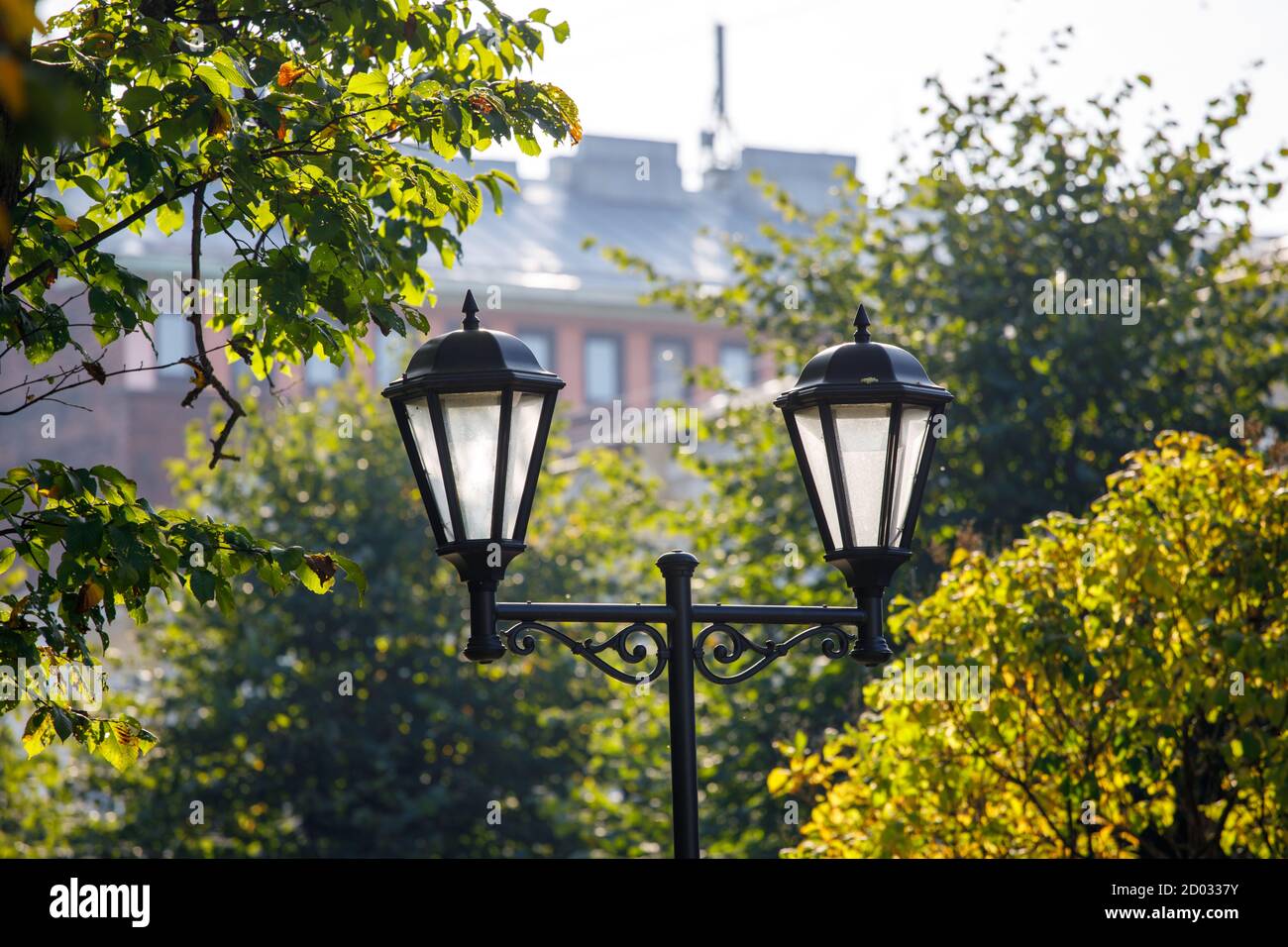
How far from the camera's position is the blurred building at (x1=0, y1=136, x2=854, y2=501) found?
42.2 meters

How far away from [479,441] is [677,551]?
0.66 metres

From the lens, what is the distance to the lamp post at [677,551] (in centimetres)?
449

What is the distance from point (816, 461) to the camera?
488cm

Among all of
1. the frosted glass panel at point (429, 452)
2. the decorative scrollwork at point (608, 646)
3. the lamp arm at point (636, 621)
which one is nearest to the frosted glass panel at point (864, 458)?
the lamp arm at point (636, 621)

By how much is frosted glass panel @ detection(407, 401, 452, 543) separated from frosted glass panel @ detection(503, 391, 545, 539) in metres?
0.18

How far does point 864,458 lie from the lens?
483cm

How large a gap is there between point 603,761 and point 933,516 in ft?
21.2
